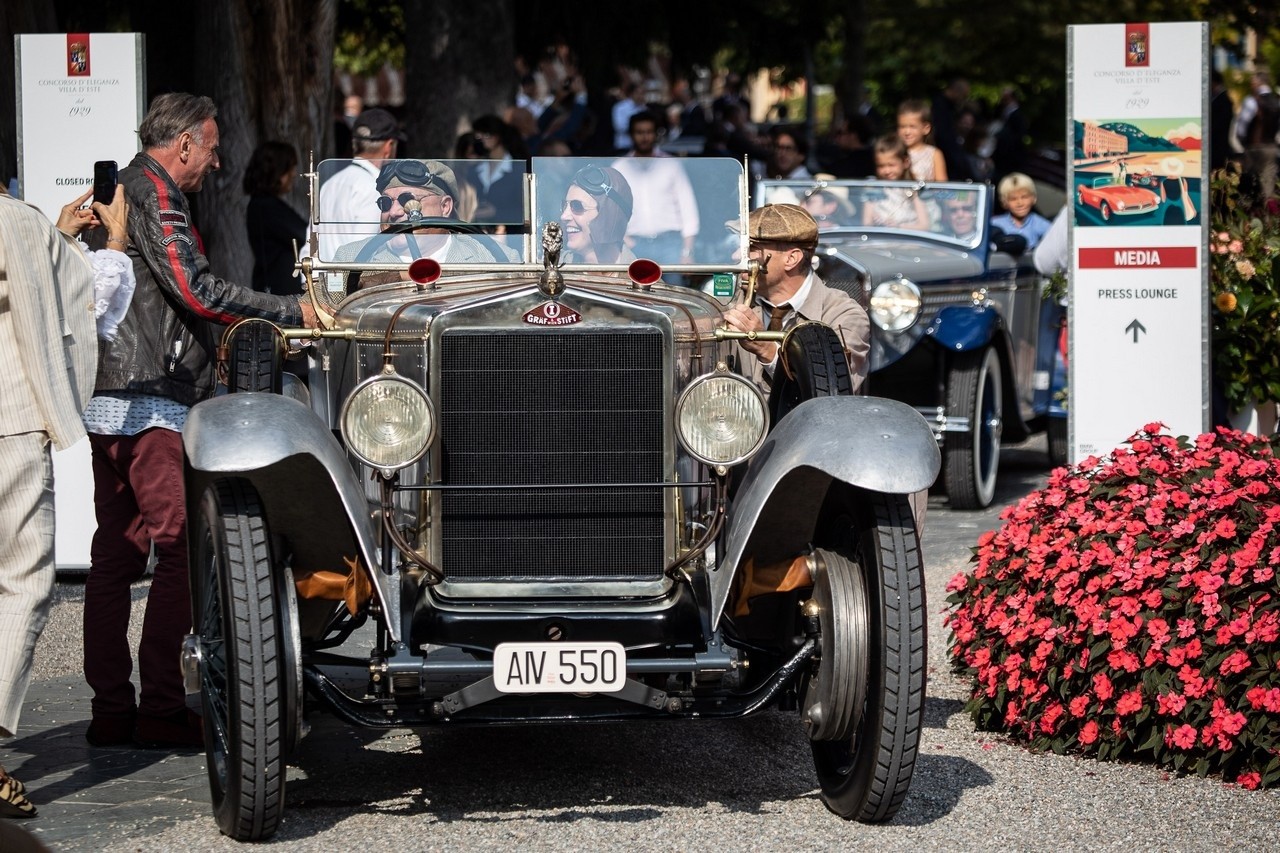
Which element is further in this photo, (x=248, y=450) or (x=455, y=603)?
(x=455, y=603)

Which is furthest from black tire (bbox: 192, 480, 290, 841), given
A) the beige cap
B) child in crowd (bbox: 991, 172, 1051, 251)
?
child in crowd (bbox: 991, 172, 1051, 251)

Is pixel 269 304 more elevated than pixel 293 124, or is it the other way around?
pixel 293 124

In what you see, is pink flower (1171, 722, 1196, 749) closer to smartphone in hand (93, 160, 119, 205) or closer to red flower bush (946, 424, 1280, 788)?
red flower bush (946, 424, 1280, 788)

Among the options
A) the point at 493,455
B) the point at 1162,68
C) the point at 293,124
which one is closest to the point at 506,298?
the point at 493,455

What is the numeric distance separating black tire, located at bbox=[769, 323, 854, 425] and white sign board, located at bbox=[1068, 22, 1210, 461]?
357cm

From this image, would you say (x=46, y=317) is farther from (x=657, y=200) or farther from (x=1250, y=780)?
(x=1250, y=780)

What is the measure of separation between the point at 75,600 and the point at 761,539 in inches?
164

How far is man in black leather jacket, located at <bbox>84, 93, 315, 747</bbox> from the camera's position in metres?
5.64

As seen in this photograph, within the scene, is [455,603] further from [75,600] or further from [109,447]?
[75,600]

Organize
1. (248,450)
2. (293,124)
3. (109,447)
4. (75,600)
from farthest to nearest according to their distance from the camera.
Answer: (293,124) → (75,600) → (109,447) → (248,450)

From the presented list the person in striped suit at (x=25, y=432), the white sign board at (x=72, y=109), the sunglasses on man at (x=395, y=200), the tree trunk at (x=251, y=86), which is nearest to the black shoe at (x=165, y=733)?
the person in striped suit at (x=25, y=432)

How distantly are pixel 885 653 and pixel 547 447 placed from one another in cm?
104

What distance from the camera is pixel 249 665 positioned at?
4.42 metres

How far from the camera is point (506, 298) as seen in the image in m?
4.96
